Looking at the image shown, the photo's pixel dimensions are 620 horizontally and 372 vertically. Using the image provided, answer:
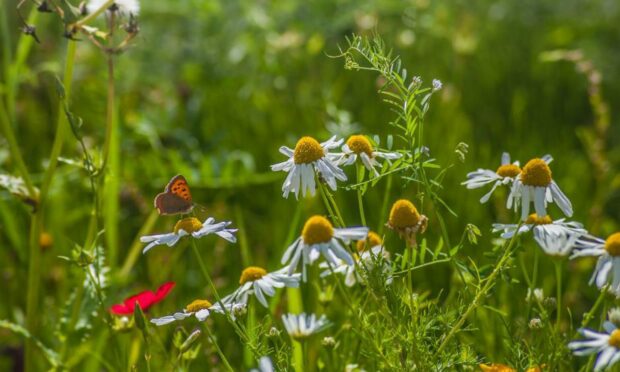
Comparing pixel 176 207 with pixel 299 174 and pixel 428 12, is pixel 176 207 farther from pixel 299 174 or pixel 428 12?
pixel 428 12

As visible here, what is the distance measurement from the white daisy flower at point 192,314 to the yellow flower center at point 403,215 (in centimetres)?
23

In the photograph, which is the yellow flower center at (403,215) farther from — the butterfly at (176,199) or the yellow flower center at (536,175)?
the butterfly at (176,199)

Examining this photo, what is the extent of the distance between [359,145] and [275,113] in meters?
1.81

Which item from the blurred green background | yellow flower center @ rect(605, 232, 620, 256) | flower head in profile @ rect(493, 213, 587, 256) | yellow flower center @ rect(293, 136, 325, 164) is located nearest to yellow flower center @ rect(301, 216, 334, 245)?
yellow flower center @ rect(293, 136, 325, 164)

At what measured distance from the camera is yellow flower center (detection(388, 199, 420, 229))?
3.14 ft

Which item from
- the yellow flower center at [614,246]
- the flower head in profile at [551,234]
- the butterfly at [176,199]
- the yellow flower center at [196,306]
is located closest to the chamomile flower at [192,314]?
the yellow flower center at [196,306]

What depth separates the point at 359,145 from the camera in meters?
1.05

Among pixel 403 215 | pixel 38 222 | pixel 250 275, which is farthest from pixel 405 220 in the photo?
pixel 38 222

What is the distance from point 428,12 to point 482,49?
361 millimetres

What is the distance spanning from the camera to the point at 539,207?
0.95 m

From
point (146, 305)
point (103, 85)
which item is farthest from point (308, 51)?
point (146, 305)

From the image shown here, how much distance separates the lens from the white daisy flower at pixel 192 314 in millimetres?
962

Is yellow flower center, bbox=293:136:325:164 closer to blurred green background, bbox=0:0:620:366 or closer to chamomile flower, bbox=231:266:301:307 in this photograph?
chamomile flower, bbox=231:266:301:307

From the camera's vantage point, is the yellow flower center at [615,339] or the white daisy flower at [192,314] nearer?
the yellow flower center at [615,339]
